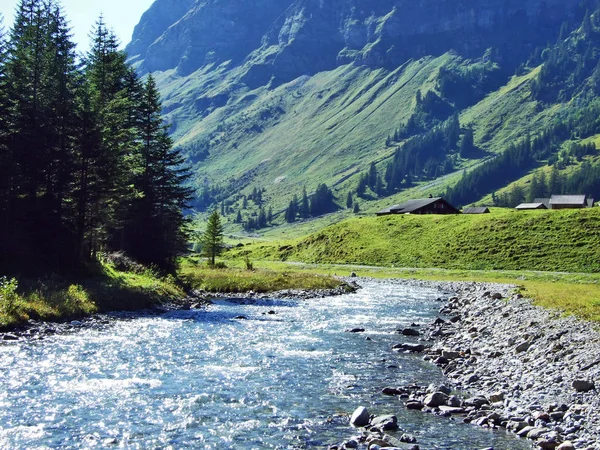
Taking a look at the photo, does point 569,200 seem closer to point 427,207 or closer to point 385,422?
point 427,207

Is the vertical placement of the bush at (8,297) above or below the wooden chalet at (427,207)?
below

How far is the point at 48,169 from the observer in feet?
156

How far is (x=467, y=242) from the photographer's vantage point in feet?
334

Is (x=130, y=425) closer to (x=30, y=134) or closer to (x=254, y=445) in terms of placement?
(x=254, y=445)

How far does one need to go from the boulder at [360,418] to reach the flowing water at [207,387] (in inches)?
11.7

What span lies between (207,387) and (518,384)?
39.7ft

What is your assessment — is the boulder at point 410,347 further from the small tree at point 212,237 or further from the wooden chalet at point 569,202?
the wooden chalet at point 569,202

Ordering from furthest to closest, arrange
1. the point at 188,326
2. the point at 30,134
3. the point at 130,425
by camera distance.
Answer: the point at 30,134, the point at 188,326, the point at 130,425

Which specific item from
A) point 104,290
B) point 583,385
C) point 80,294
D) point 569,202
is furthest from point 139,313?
point 569,202

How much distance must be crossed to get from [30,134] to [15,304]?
19980 millimetres

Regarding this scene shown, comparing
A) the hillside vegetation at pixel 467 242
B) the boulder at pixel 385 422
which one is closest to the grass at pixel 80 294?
the boulder at pixel 385 422

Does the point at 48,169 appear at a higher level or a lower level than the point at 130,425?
higher

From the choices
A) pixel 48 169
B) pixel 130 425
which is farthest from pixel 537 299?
pixel 48 169

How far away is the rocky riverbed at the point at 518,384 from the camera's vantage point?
17.0 metres
